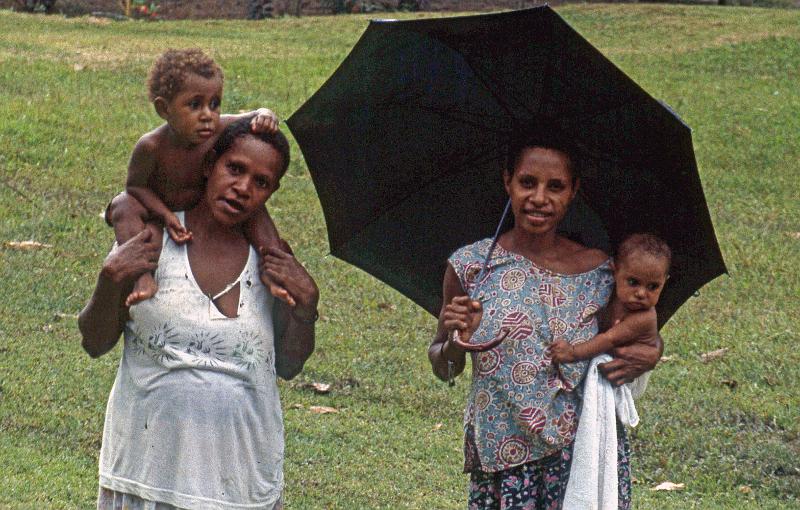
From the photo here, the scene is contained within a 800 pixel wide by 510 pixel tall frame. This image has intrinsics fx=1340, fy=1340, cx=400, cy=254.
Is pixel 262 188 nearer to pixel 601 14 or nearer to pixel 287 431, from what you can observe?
pixel 287 431

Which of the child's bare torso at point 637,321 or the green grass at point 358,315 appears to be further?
the green grass at point 358,315

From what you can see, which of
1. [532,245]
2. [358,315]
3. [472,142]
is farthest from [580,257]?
[358,315]

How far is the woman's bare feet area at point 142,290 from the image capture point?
330 cm

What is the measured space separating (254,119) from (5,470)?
2833 millimetres

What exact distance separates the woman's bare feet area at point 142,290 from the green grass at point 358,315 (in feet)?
7.30

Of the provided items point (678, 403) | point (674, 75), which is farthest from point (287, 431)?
point (674, 75)

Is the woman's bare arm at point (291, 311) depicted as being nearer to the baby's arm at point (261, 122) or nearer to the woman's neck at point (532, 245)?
the baby's arm at point (261, 122)

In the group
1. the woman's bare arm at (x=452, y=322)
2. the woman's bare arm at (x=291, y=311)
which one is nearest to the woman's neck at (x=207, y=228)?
the woman's bare arm at (x=291, y=311)

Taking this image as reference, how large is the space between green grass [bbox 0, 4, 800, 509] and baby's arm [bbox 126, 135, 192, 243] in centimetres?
219

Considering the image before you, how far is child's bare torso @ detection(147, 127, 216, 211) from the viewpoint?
3.50 metres

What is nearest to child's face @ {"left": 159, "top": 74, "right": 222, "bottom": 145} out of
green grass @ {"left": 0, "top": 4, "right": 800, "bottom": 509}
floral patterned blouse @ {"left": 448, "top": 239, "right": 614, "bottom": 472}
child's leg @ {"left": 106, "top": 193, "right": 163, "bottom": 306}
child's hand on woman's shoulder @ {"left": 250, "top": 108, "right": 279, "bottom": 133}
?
child's hand on woman's shoulder @ {"left": 250, "top": 108, "right": 279, "bottom": 133}

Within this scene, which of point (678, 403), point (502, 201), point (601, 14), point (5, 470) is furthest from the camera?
point (601, 14)

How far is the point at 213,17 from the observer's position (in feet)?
65.2

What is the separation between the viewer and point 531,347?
139 inches
